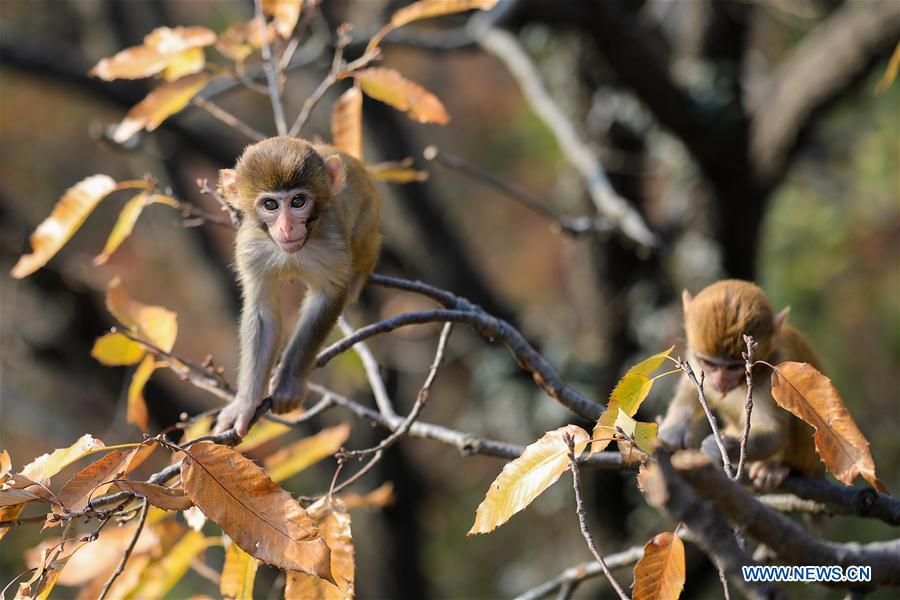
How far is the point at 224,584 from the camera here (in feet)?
9.50

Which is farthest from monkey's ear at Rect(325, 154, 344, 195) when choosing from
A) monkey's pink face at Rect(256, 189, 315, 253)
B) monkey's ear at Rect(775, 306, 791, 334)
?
monkey's ear at Rect(775, 306, 791, 334)

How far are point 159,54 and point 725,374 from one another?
8.13ft

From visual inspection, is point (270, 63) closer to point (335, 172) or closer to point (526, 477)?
point (335, 172)

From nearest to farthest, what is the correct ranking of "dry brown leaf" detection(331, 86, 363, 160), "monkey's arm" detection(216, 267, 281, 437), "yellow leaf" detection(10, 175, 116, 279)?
"yellow leaf" detection(10, 175, 116, 279)
"monkey's arm" detection(216, 267, 281, 437)
"dry brown leaf" detection(331, 86, 363, 160)

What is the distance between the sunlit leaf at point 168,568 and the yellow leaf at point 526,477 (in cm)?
141

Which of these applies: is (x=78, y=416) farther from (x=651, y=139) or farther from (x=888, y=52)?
(x=888, y=52)

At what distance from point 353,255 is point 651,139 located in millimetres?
4733

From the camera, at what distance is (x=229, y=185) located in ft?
11.4

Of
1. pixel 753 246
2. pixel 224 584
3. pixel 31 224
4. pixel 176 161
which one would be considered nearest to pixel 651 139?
pixel 753 246

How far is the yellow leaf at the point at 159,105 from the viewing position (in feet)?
12.1

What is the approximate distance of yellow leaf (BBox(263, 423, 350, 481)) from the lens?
3.62 m

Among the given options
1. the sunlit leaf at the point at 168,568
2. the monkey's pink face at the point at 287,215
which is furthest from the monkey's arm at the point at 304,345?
the sunlit leaf at the point at 168,568

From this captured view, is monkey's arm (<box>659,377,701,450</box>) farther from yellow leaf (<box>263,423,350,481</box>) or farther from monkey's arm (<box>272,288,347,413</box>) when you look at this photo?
monkey's arm (<box>272,288,347,413</box>)

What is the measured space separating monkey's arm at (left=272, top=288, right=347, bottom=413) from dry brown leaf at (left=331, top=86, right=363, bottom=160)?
0.63 meters
